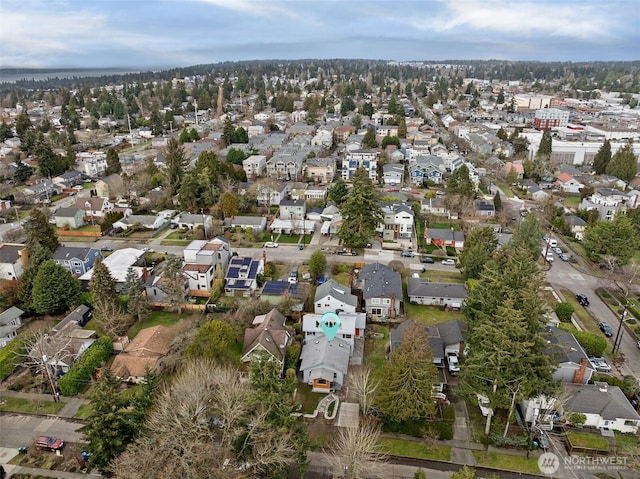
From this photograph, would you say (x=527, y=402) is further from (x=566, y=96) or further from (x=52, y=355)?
(x=566, y=96)

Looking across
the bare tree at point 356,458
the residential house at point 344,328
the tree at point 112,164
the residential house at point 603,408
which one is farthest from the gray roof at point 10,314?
the tree at point 112,164

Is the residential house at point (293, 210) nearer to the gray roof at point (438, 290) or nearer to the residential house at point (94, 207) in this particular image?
the gray roof at point (438, 290)

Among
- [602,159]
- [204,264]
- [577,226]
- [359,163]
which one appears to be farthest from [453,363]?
[602,159]

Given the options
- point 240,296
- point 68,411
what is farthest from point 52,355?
point 240,296

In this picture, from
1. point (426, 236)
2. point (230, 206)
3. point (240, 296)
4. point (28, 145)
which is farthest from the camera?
point (28, 145)

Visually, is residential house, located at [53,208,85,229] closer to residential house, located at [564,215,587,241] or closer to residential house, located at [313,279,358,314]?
residential house, located at [313,279,358,314]

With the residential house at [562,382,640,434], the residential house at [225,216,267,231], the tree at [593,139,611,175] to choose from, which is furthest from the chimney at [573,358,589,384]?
the tree at [593,139,611,175]

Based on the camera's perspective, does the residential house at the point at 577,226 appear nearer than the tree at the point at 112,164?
Yes
